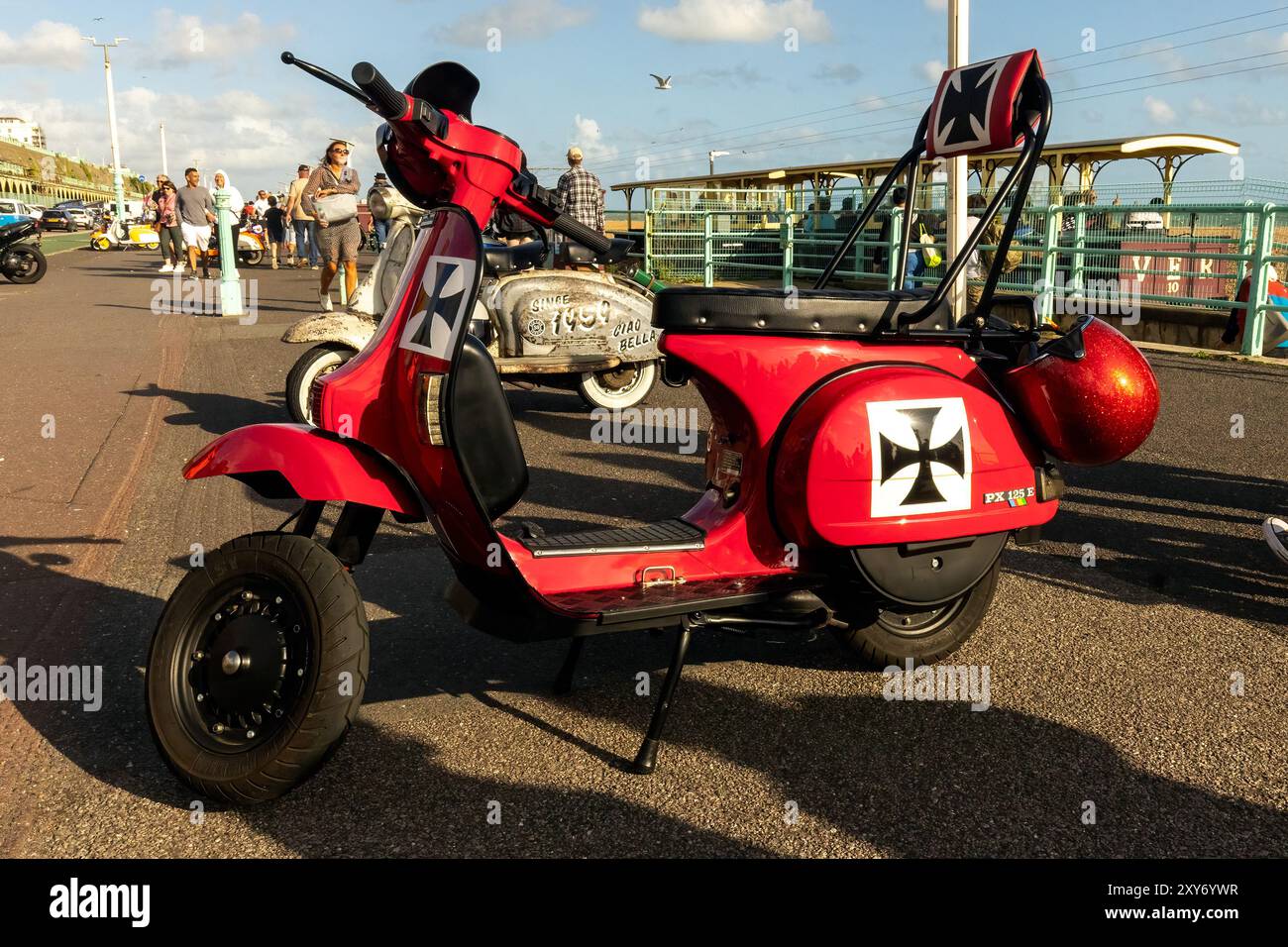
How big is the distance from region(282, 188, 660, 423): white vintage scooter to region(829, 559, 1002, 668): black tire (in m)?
4.27

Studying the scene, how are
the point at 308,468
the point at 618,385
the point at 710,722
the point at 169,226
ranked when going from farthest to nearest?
the point at 169,226 → the point at 618,385 → the point at 710,722 → the point at 308,468

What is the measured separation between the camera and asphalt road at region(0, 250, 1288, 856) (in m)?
2.71

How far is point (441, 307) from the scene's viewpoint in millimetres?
2975

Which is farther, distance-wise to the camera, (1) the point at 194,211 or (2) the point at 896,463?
(1) the point at 194,211

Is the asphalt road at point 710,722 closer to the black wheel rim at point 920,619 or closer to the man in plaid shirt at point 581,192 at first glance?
the black wheel rim at point 920,619

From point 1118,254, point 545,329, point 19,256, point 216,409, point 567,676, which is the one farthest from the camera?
point 19,256

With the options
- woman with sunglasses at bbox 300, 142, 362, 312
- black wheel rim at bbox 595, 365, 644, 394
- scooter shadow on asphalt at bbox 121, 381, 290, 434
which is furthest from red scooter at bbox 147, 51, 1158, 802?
woman with sunglasses at bbox 300, 142, 362, 312

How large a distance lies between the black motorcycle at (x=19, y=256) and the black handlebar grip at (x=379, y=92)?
2330cm

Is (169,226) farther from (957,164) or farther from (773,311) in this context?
(773,311)

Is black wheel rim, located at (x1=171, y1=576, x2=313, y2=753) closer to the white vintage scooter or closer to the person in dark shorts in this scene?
the white vintage scooter

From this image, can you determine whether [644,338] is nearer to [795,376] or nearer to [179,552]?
[179,552]

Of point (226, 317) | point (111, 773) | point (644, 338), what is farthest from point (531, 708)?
point (226, 317)

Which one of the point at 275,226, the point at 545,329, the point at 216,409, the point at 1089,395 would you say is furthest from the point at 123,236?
the point at 1089,395

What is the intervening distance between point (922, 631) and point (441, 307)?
1843mm
